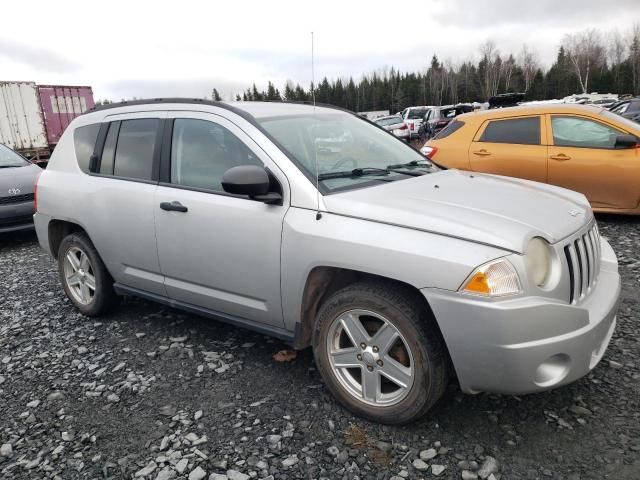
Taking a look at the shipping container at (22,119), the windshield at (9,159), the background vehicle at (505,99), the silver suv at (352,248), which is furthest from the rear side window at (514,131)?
the shipping container at (22,119)

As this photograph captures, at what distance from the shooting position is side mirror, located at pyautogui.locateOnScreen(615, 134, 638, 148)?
5965mm

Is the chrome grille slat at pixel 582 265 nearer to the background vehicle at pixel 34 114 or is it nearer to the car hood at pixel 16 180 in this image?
the car hood at pixel 16 180

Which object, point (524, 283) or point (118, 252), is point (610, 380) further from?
point (118, 252)

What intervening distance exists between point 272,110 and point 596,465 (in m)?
2.83

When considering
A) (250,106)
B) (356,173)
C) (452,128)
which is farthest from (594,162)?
(250,106)

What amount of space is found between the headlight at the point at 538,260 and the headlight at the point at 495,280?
92mm

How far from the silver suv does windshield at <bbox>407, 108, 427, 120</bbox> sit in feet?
70.0

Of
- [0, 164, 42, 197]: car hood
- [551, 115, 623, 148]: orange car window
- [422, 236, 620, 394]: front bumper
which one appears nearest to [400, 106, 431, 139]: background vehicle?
[551, 115, 623, 148]: orange car window

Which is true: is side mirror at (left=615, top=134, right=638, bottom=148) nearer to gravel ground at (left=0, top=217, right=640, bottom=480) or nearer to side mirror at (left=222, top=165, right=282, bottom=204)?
gravel ground at (left=0, top=217, right=640, bottom=480)

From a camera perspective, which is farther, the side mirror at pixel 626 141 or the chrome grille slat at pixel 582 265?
the side mirror at pixel 626 141

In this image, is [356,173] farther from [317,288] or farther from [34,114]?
[34,114]

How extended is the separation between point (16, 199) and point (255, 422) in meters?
6.46

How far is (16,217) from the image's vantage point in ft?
24.2

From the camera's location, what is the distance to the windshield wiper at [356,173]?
9.66 ft
